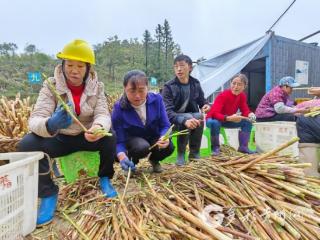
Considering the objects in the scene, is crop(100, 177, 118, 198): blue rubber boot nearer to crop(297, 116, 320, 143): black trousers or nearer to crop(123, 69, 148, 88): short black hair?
crop(123, 69, 148, 88): short black hair

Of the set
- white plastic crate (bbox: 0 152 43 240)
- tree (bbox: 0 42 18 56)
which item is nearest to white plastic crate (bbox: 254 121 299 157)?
white plastic crate (bbox: 0 152 43 240)

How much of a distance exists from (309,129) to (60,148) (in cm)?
213

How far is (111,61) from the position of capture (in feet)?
91.4

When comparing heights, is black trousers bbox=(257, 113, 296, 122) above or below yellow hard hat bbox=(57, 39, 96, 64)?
below

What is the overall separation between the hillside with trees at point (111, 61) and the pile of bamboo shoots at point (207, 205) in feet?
52.8

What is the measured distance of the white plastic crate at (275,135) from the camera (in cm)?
349

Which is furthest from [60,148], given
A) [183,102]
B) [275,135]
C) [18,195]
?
[275,135]

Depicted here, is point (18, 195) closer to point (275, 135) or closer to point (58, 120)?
point (58, 120)

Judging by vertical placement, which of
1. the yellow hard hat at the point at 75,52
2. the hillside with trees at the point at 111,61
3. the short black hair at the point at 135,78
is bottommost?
the short black hair at the point at 135,78

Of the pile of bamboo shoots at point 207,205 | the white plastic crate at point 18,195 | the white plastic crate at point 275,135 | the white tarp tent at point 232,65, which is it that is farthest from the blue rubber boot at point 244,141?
the white plastic crate at point 18,195

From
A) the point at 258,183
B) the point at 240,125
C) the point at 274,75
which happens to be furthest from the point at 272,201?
the point at 274,75

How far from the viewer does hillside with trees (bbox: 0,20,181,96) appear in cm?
2034

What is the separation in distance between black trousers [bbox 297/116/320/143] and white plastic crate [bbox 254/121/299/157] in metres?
0.59

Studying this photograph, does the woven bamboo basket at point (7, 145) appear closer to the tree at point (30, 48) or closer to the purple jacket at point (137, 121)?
the purple jacket at point (137, 121)
